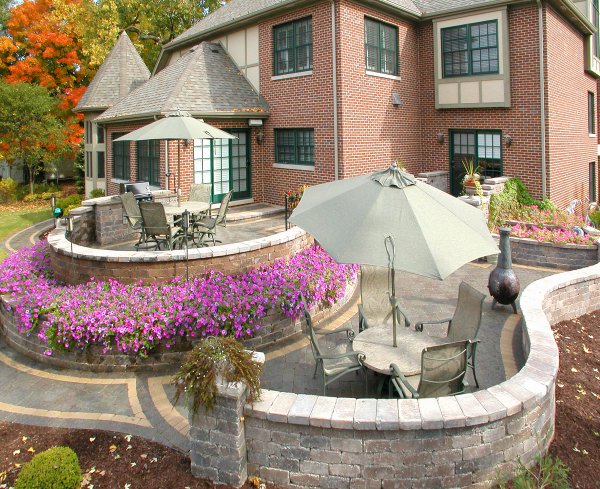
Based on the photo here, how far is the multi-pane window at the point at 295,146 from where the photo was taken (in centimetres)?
1656

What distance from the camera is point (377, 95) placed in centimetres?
1639

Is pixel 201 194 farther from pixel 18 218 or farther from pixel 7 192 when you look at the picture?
pixel 7 192

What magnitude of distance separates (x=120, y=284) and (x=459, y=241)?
5.38 m

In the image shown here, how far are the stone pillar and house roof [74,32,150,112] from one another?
70.2 feet

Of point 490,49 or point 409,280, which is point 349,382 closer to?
point 409,280

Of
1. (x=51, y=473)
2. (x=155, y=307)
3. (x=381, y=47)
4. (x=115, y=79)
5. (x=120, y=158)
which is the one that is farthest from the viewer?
(x=115, y=79)

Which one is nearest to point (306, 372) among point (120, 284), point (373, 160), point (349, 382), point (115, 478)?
point (349, 382)

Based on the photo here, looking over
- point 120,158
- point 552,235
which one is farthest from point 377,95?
point 120,158

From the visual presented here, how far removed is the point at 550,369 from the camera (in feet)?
16.9

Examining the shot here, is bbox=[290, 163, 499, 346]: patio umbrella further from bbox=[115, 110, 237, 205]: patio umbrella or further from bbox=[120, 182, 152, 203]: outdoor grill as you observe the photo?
bbox=[120, 182, 152, 203]: outdoor grill

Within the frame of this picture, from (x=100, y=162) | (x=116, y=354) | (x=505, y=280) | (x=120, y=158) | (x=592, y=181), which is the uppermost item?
(x=100, y=162)

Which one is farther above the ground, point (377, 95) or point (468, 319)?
point (377, 95)

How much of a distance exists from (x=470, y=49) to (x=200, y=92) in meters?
8.74

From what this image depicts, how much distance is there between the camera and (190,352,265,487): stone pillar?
15.0ft
